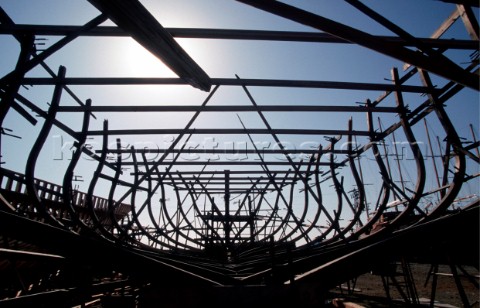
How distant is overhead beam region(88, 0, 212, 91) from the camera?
89.1 inches

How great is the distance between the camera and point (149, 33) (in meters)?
2.58

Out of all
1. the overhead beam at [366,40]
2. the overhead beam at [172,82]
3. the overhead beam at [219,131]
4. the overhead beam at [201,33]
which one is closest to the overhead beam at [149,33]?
the overhead beam at [201,33]

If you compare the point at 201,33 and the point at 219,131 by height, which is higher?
the point at 201,33

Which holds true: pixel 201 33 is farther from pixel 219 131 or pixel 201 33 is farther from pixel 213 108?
pixel 219 131

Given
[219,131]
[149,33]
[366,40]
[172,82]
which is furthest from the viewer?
[219,131]

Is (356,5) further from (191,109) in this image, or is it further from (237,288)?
(191,109)

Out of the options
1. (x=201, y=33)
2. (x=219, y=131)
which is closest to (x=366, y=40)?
(x=201, y=33)

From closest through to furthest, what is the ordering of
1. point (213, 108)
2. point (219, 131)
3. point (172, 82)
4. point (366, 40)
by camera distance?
point (366, 40) < point (172, 82) < point (213, 108) < point (219, 131)

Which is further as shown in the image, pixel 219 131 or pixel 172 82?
pixel 219 131

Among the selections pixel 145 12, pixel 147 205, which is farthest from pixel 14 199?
pixel 145 12

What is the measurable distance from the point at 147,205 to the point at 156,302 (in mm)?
5560

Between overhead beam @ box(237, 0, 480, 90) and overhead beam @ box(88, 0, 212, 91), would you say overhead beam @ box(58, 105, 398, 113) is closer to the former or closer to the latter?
overhead beam @ box(88, 0, 212, 91)

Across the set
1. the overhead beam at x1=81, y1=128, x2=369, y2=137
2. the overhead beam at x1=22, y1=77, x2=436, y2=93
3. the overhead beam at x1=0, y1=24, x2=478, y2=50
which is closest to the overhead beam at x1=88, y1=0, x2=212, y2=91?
the overhead beam at x1=0, y1=24, x2=478, y2=50

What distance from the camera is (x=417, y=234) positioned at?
2439 mm
